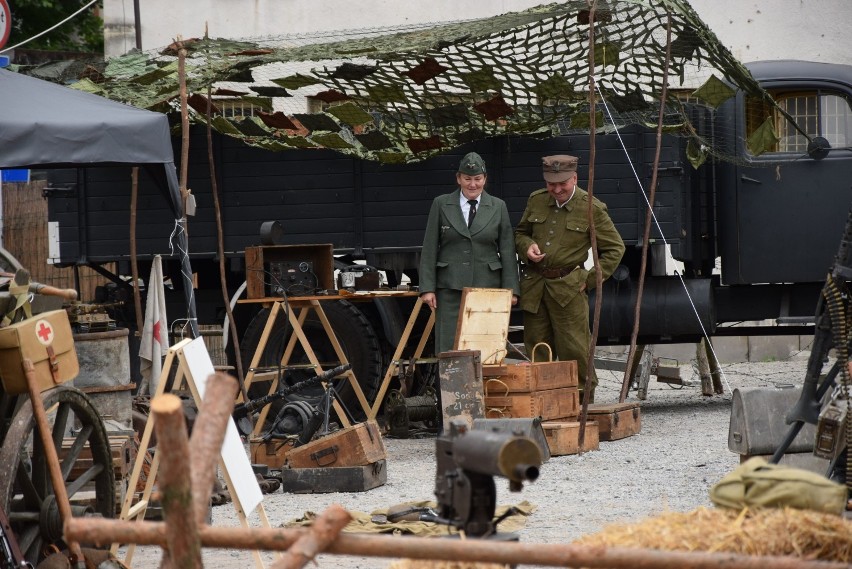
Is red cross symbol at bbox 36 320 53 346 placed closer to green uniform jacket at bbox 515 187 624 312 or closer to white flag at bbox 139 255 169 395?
white flag at bbox 139 255 169 395

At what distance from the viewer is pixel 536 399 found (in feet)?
26.5

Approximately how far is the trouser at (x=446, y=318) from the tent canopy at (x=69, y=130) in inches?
94.2

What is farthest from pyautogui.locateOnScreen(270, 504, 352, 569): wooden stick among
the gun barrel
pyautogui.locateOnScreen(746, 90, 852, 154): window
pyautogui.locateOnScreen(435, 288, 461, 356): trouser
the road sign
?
the road sign

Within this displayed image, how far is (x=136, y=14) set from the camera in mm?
16156

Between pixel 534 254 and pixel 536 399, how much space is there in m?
1.08

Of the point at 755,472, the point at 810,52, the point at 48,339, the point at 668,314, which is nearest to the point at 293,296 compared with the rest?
the point at 668,314

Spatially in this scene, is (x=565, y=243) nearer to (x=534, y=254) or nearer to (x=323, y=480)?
(x=534, y=254)

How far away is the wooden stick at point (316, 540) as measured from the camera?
2.46m

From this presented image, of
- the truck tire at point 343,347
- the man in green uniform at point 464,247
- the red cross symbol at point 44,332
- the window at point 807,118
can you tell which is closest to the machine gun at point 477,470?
the red cross symbol at point 44,332

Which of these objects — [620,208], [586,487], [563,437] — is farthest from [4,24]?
[586,487]

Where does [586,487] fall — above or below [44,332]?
below

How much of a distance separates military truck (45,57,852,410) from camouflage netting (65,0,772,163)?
22 cm

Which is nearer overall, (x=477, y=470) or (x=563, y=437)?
(x=477, y=470)

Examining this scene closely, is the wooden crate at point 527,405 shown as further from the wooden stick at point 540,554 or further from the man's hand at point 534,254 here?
the wooden stick at point 540,554
